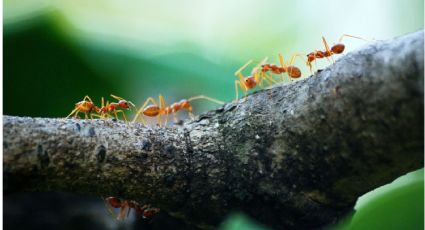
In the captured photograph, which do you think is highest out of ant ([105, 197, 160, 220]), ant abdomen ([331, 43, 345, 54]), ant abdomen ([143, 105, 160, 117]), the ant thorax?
ant abdomen ([331, 43, 345, 54])

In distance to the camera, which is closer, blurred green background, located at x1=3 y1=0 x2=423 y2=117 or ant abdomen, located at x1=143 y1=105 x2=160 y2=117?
ant abdomen, located at x1=143 y1=105 x2=160 y2=117

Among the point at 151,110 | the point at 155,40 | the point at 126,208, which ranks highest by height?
the point at 155,40

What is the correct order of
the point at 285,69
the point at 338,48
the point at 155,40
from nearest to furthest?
1. the point at 338,48
2. the point at 285,69
3. the point at 155,40

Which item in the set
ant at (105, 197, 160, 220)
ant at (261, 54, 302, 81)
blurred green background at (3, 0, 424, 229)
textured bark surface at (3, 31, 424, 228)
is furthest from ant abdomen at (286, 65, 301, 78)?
ant at (105, 197, 160, 220)

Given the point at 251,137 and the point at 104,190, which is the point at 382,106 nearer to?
the point at 251,137

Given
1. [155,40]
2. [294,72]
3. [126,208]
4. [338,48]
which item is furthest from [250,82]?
[155,40]

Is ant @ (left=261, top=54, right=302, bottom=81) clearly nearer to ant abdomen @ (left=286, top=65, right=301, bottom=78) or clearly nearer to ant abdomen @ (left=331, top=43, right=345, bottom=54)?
ant abdomen @ (left=286, top=65, right=301, bottom=78)

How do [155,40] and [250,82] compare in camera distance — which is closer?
[250,82]

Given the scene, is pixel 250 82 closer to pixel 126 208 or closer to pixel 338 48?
pixel 338 48

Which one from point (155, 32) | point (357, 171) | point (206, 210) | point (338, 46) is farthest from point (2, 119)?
point (155, 32)
